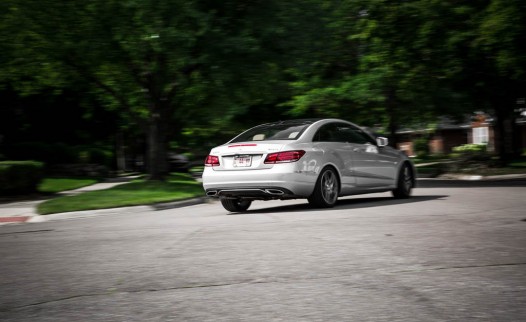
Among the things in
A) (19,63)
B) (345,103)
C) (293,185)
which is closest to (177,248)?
(293,185)

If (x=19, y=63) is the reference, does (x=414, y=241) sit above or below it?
below

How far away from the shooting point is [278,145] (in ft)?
42.3

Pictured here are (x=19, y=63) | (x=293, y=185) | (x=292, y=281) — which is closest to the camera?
(x=292, y=281)

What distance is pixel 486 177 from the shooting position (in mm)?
25875

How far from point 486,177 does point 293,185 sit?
15.0 meters

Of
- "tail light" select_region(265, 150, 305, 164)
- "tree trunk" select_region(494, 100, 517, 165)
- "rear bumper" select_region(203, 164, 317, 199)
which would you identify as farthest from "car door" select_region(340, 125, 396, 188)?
"tree trunk" select_region(494, 100, 517, 165)

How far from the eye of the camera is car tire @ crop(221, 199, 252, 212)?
1405 centimetres

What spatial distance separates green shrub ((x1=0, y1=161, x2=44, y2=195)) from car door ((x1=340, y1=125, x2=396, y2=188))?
1059 centimetres

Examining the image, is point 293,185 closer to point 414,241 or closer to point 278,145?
point 278,145

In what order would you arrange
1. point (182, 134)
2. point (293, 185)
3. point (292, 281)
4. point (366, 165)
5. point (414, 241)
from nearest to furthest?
point (292, 281) → point (414, 241) → point (293, 185) → point (366, 165) → point (182, 134)

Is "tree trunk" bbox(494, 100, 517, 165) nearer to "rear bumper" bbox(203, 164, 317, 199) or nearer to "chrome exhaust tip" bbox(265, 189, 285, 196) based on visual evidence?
"rear bumper" bbox(203, 164, 317, 199)

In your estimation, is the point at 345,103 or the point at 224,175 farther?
the point at 345,103

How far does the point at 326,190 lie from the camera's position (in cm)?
1343

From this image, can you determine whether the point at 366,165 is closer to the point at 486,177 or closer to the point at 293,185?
the point at 293,185
